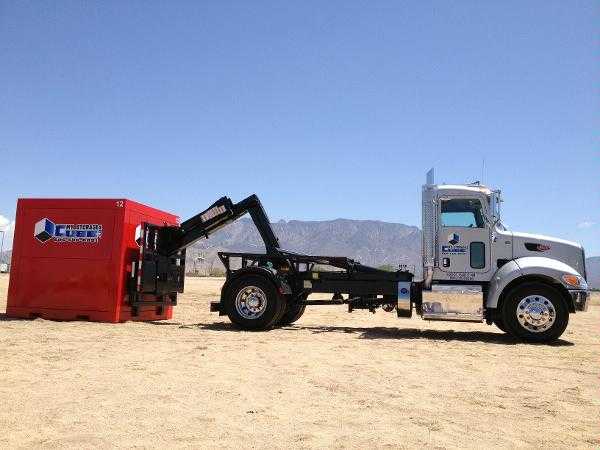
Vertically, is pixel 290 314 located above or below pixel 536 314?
below

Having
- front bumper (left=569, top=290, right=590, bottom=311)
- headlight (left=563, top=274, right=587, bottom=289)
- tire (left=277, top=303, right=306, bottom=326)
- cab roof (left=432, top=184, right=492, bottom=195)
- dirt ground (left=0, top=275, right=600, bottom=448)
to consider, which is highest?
cab roof (left=432, top=184, right=492, bottom=195)

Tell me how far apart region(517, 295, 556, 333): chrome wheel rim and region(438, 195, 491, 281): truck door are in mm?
984

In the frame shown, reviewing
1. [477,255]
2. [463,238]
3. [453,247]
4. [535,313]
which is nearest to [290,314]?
[453,247]

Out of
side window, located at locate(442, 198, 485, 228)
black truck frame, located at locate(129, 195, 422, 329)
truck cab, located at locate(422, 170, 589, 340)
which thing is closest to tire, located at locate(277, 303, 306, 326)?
black truck frame, located at locate(129, 195, 422, 329)

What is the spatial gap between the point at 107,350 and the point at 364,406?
14.1 feet

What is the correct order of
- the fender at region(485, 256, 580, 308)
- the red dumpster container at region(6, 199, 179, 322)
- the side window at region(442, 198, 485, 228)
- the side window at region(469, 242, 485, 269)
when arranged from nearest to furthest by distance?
the fender at region(485, 256, 580, 308)
the side window at region(469, 242, 485, 269)
the side window at region(442, 198, 485, 228)
the red dumpster container at region(6, 199, 179, 322)

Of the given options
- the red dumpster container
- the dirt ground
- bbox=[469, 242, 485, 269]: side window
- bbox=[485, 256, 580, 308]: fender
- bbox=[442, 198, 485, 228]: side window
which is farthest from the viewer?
the red dumpster container

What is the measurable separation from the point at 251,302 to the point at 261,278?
0.53 m

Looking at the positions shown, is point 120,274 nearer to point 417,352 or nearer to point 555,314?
point 417,352

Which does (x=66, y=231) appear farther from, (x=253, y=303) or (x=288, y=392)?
(x=288, y=392)

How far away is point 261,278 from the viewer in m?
11.4

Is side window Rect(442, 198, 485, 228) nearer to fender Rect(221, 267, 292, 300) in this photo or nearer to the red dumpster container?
fender Rect(221, 267, 292, 300)

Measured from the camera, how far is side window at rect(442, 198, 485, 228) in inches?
428

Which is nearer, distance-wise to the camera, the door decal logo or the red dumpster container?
the door decal logo
